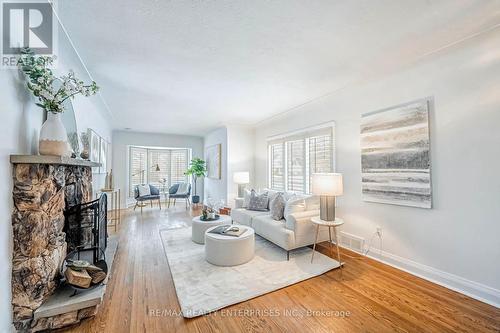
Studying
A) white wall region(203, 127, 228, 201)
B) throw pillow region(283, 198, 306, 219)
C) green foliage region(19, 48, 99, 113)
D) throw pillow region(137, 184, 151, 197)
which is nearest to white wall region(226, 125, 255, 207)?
white wall region(203, 127, 228, 201)

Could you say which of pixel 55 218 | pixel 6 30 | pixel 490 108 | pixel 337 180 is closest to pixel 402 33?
pixel 490 108

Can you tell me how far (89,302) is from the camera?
1791 millimetres

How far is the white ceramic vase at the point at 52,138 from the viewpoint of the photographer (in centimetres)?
173

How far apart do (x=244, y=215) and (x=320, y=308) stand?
2271 mm

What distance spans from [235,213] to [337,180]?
232cm

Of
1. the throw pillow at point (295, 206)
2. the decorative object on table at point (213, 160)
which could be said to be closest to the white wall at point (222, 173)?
the decorative object on table at point (213, 160)

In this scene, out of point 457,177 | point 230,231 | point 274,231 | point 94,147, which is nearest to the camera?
point 457,177

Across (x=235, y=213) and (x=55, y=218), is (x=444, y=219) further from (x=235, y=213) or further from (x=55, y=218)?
(x=55, y=218)

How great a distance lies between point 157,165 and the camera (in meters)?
8.01

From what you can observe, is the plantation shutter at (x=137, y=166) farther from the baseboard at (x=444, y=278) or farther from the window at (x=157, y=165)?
the baseboard at (x=444, y=278)

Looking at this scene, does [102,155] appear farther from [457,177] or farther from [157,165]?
[457,177]

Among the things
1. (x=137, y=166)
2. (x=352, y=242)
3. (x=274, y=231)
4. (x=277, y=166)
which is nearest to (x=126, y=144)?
(x=137, y=166)

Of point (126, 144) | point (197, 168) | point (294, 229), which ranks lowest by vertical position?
point (294, 229)

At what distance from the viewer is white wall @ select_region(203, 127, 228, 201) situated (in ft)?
19.6
